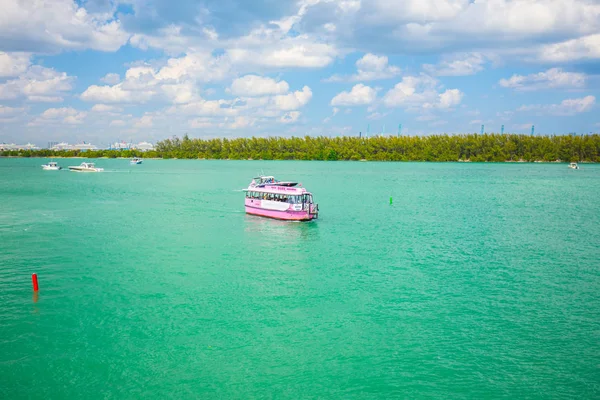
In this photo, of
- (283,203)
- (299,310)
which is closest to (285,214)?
(283,203)

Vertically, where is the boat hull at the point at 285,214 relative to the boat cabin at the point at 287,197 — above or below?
below

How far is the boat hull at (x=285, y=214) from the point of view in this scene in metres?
49.4

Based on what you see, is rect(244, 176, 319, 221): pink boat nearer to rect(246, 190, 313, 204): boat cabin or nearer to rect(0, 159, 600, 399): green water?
rect(246, 190, 313, 204): boat cabin

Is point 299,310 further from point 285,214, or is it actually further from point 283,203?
point 283,203

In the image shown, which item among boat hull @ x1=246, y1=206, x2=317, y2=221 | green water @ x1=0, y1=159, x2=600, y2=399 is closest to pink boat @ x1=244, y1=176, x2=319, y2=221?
boat hull @ x1=246, y1=206, x2=317, y2=221

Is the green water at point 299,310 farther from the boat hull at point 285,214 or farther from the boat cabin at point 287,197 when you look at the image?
the boat cabin at point 287,197

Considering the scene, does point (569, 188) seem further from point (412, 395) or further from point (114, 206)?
point (412, 395)

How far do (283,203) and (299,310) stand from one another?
1038 inches

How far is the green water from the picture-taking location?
714 inches

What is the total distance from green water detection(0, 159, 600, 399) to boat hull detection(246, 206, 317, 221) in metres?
1.10

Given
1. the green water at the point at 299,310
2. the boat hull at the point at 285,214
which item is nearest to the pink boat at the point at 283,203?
the boat hull at the point at 285,214

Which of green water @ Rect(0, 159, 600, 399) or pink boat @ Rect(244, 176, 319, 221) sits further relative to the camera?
pink boat @ Rect(244, 176, 319, 221)

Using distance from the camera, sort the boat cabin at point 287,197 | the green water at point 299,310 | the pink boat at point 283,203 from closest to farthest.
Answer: the green water at point 299,310 → the pink boat at point 283,203 → the boat cabin at point 287,197

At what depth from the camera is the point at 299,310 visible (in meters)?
24.9
